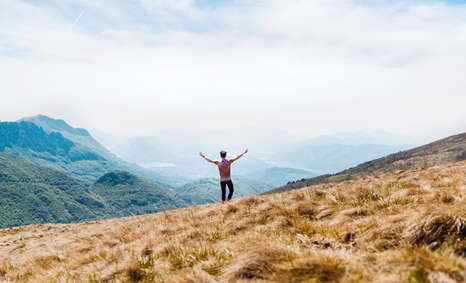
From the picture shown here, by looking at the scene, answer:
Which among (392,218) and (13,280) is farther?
(13,280)

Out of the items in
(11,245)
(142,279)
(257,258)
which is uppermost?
(257,258)

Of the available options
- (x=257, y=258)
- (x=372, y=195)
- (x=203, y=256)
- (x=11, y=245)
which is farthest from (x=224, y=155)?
(x=257, y=258)

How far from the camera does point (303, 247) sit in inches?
416

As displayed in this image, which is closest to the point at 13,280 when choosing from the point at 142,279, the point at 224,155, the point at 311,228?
the point at 142,279

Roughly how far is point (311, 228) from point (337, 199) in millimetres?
4842

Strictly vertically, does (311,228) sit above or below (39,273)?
above

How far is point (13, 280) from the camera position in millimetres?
13922

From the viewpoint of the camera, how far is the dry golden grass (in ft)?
26.2

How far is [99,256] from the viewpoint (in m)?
13.9

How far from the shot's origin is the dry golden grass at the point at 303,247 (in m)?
7.99

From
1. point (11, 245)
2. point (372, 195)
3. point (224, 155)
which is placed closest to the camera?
point (372, 195)

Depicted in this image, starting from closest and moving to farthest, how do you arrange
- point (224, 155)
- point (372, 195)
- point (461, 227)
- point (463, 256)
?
point (463, 256) → point (461, 227) → point (372, 195) → point (224, 155)

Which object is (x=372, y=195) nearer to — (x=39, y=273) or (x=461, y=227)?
(x=461, y=227)

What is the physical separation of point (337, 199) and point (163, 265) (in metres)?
7.99
